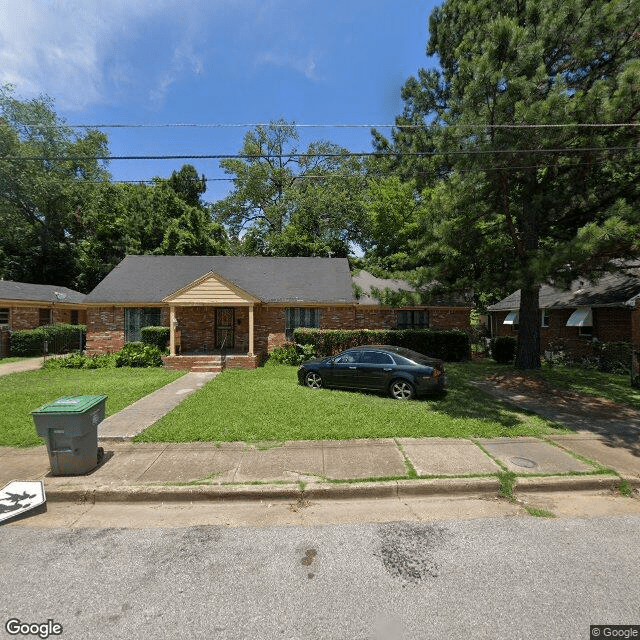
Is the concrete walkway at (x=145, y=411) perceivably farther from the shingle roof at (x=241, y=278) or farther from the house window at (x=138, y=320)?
the shingle roof at (x=241, y=278)

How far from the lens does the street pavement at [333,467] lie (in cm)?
456

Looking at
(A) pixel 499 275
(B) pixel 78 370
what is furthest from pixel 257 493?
(B) pixel 78 370

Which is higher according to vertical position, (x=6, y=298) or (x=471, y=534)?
(x=6, y=298)

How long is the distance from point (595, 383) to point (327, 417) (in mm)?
9621

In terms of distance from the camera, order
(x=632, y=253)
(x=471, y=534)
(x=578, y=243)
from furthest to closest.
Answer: (x=632, y=253) < (x=578, y=243) < (x=471, y=534)

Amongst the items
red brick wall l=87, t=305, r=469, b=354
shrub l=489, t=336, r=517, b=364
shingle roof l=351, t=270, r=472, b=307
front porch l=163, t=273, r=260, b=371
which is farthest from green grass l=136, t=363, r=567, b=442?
shrub l=489, t=336, r=517, b=364

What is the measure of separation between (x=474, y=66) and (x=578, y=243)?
499 cm

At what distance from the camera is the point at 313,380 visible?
1027 cm

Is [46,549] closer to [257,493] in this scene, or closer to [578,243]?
[257,493]

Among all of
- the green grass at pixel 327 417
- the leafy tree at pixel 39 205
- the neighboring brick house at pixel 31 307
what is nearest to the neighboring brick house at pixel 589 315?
the green grass at pixel 327 417

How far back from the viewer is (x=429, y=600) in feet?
9.29

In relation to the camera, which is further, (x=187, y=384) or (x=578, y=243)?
(x=187, y=384)

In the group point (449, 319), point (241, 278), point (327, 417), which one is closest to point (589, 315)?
point (449, 319)

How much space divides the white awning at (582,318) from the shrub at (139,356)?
62.2 ft
